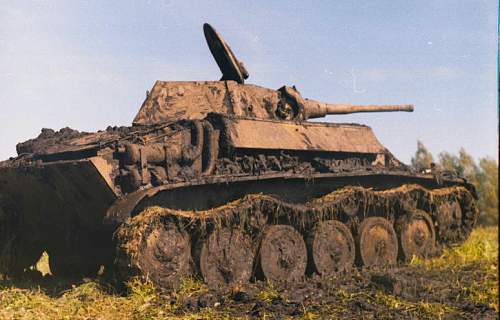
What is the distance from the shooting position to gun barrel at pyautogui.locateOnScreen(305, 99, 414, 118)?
1425cm

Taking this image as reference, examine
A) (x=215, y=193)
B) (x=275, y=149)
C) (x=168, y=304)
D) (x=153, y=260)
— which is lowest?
(x=168, y=304)

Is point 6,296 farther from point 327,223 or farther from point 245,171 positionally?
point 327,223

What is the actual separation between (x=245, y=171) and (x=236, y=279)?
5.74 feet

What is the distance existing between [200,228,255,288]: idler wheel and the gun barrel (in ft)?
15.2

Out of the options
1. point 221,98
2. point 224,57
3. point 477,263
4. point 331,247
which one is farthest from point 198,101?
point 477,263

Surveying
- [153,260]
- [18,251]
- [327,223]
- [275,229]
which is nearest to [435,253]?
[327,223]

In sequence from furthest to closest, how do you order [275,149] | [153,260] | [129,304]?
[275,149], [153,260], [129,304]

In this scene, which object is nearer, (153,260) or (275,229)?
(153,260)

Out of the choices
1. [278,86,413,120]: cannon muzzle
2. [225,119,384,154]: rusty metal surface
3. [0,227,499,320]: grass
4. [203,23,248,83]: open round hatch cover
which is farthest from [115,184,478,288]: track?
[203,23,248,83]: open round hatch cover

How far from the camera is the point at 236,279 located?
10.2 metres

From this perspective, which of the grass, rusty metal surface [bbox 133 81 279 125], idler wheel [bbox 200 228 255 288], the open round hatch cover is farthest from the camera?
the open round hatch cover

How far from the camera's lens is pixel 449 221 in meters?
14.7

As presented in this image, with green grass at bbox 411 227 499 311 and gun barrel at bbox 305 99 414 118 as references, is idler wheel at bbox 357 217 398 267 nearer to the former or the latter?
green grass at bbox 411 227 499 311

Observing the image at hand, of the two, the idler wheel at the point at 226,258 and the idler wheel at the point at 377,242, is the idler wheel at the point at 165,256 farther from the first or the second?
the idler wheel at the point at 377,242
